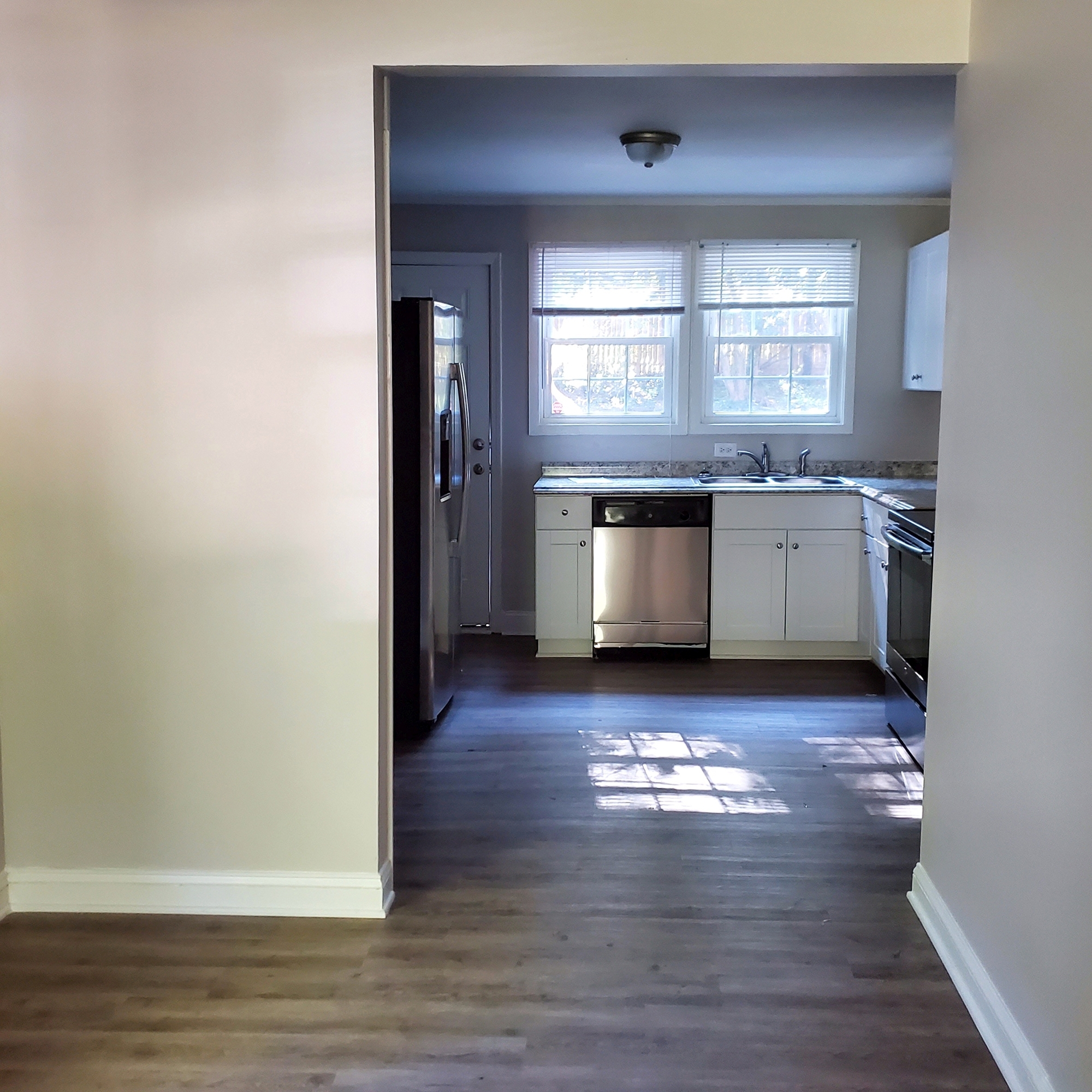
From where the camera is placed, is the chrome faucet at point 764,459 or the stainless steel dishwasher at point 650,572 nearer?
the stainless steel dishwasher at point 650,572

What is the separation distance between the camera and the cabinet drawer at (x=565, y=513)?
18.2 feet

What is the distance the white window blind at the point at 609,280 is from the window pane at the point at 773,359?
51cm

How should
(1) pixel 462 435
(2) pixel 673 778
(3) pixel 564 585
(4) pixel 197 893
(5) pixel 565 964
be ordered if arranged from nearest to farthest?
(5) pixel 565 964 < (4) pixel 197 893 < (2) pixel 673 778 < (1) pixel 462 435 < (3) pixel 564 585

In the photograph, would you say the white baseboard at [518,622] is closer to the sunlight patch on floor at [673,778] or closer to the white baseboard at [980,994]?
the sunlight patch on floor at [673,778]

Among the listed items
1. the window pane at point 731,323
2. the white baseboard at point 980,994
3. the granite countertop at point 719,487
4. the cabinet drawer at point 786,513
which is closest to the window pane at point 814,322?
the window pane at point 731,323

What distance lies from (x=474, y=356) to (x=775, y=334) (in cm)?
168

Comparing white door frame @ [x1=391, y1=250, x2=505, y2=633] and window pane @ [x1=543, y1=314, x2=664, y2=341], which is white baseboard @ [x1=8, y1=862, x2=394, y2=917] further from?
window pane @ [x1=543, y1=314, x2=664, y2=341]

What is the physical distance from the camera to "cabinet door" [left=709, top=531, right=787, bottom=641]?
5.53 metres

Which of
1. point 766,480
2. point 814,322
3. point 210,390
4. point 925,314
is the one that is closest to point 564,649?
point 766,480

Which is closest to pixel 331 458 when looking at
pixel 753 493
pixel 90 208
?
pixel 90 208

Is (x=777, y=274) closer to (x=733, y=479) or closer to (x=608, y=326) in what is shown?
(x=608, y=326)

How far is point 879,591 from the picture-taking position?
5.20 m

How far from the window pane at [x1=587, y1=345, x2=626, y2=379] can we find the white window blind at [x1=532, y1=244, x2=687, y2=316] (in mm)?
198

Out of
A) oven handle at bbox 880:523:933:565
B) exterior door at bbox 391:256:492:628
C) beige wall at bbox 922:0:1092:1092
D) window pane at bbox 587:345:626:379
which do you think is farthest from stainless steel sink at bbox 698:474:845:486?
beige wall at bbox 922:0:1092:1092
